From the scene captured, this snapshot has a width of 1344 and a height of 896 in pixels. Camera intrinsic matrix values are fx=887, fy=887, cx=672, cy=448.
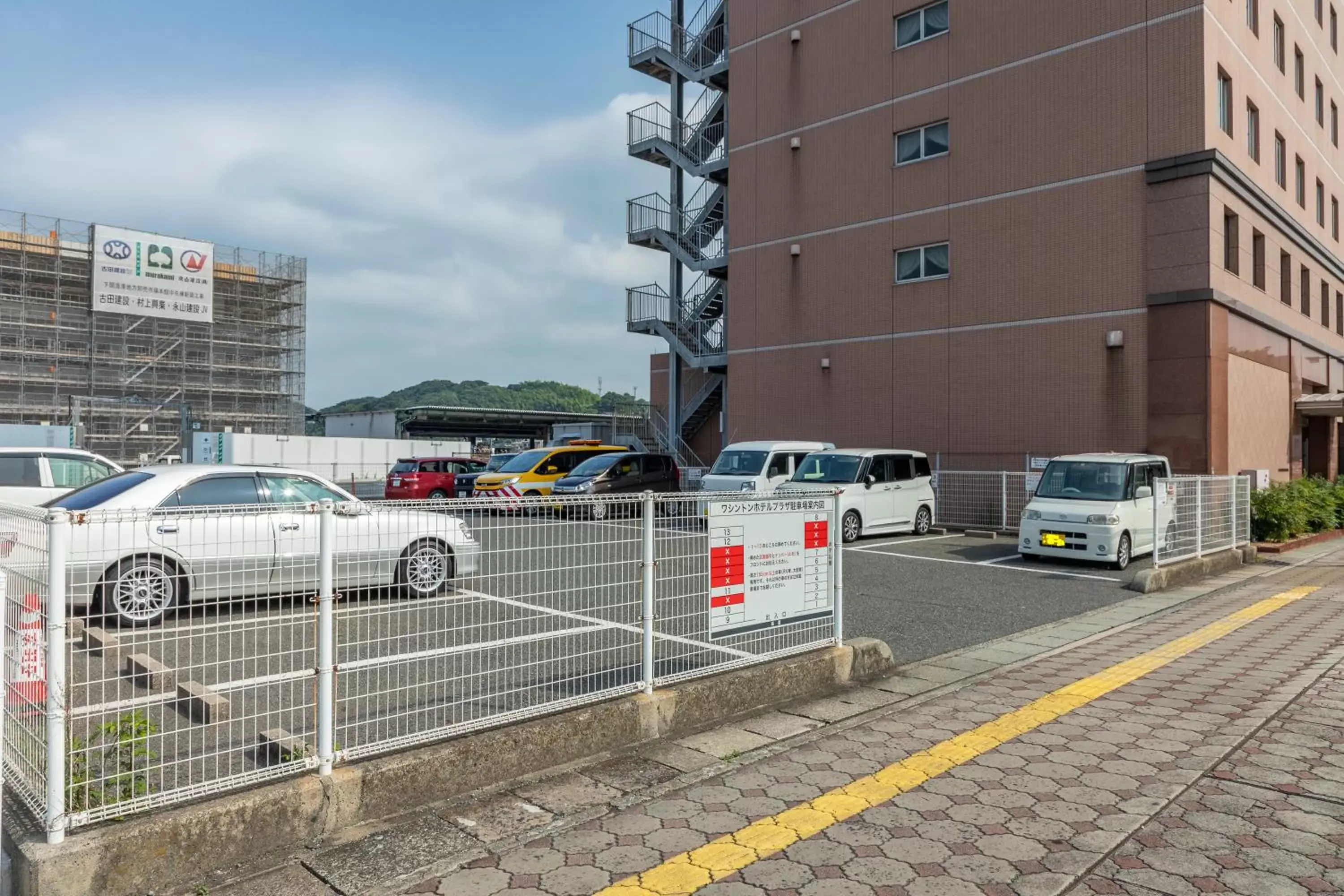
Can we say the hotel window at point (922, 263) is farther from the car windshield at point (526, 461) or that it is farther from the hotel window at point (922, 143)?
the car windshield at point (526, 461)

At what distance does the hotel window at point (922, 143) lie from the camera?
2270cm

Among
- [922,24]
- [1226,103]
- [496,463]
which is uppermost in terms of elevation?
[922,24]

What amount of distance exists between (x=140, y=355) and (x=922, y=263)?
40.7 m

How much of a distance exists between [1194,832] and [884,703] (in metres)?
2.31

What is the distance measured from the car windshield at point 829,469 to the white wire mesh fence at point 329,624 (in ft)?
36.7

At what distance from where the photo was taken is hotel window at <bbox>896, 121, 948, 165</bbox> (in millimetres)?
22703

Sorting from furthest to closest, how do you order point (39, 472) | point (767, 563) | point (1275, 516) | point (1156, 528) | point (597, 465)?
point (597, 465) → point (1275, 516) → point (39, 472) → point (1156, 528) → point (767, 563)

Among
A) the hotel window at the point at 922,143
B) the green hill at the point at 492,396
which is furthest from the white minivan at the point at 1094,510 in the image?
the green hill at the point at 492,396

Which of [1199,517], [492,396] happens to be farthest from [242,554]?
[492,396]

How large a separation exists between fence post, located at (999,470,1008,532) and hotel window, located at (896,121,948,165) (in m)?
8.48

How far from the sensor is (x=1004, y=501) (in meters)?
19.6

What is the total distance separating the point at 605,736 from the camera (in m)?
5.00

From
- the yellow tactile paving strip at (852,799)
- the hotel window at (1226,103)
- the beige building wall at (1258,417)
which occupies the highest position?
the hotel window at (1226,103)

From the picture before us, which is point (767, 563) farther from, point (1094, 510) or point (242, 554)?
point (1094, 510)
